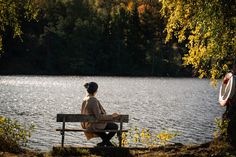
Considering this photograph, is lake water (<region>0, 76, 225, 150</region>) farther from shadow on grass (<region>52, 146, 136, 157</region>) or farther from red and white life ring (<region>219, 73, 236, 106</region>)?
red and white life ring (<region>219, 73, 236, 106</region>)

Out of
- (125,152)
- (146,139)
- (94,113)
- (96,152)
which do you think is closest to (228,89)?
(125,152)

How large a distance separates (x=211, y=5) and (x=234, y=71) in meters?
2.48

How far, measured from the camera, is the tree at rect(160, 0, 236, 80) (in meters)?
12.7

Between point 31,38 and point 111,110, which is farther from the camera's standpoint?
point 31,38

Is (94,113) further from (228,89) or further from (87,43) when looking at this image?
(87,43)

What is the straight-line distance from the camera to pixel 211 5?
492 inches

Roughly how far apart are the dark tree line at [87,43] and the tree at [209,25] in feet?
301

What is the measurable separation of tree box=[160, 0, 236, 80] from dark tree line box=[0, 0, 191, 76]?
9170 cm

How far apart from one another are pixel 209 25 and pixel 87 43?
3730 inches

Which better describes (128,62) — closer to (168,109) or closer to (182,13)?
(168,109)

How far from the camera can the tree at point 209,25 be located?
41.7 ft

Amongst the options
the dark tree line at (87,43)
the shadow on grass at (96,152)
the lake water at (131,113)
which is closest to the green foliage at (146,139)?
the lake water at (131,113)

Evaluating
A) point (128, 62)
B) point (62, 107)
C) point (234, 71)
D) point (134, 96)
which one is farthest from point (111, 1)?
point (234, 71)

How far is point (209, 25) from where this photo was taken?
12.9m
